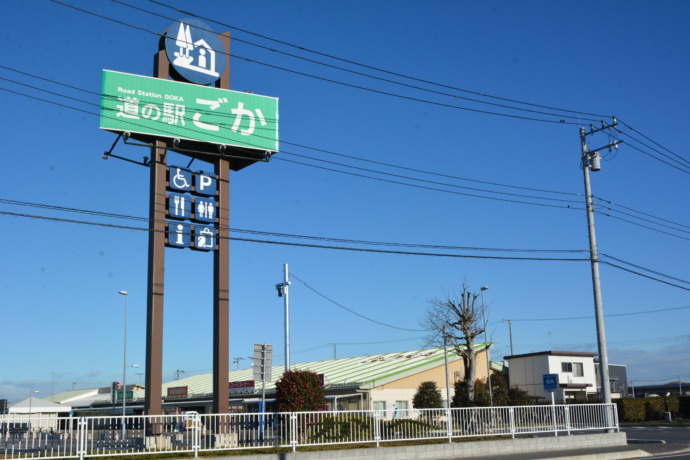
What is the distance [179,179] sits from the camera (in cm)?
2602

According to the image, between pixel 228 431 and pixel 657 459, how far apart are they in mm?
13809

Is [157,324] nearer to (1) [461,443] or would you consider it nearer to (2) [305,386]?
(2) [305,386]

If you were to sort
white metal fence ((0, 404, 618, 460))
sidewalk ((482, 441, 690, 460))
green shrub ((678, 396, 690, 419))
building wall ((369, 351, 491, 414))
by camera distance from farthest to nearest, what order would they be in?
green shrub ((678, 396, 690, 419)), building wall ((369, 351, 491, 414)), sidewalk ((482, 441, 690, 460)), white metal fence ((0, 404, 618, 460))

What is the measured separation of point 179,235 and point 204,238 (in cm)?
97

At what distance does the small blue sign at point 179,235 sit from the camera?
25.3m

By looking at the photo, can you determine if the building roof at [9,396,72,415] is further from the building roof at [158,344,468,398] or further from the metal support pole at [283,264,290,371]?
the metal support pole at [283,264,290,371]

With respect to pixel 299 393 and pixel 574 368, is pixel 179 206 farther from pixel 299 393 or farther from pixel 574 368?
pixel 574 368

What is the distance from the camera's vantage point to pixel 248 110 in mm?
28000

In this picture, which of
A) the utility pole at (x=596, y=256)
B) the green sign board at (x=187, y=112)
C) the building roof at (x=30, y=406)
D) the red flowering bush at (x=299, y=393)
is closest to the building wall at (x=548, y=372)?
the utility pole at (x=596, y=256)

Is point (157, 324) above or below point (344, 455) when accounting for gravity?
above

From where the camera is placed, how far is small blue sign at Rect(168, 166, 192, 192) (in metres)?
25.8

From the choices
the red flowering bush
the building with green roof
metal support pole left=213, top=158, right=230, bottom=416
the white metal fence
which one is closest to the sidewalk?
the white metal fence

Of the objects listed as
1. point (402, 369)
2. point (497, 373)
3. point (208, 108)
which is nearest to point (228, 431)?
point (208, 108)

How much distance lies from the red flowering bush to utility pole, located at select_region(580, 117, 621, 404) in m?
11.8
